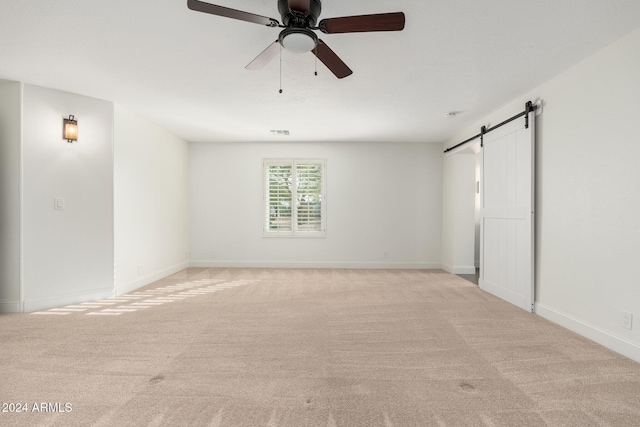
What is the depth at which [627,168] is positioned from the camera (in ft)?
8.50

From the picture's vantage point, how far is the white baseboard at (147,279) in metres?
4.48

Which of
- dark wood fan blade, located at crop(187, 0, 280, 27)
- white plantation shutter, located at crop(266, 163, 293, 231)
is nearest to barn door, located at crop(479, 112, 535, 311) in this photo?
dark wood fan blade, located at crop(187, 0, 280, 27)

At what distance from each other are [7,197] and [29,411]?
284 cm

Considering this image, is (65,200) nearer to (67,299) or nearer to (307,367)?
(67,299)

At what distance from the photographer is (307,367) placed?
7.59 feet

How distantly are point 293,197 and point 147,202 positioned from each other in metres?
2.64

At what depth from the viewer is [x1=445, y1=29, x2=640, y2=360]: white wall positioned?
8.41 feet

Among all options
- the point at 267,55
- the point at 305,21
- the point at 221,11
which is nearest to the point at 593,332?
the point at 305,21

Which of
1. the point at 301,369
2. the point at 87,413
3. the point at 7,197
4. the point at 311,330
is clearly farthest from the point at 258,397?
the point at 7,197

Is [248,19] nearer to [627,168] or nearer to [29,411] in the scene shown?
[29,411]

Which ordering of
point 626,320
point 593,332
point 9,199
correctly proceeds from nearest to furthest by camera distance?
point 626,320
point 593,332
point 9,199

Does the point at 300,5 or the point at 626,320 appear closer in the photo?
the point at 300,5

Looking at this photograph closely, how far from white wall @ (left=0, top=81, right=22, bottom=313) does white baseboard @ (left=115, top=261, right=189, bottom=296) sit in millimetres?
1073

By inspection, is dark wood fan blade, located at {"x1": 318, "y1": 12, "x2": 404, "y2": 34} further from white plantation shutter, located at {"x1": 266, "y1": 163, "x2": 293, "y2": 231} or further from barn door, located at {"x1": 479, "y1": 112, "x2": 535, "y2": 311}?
white plantation shutter, located at {"x1": 266, "y1": 163, "x2": 293, "y2": 231}
